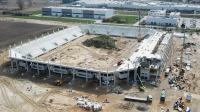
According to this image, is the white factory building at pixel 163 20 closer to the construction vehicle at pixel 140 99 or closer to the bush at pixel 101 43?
the bush at pixel 101 43

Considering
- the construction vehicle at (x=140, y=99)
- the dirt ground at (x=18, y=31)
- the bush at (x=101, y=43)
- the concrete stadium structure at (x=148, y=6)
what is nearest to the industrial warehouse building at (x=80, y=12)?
the dirt ground at (x=18, y=31)

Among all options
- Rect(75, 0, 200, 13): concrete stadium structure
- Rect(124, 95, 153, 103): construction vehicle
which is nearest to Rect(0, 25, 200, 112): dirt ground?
Rect(124, 95, 153, 103): construction vehicle

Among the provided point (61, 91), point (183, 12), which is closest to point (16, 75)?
point (61, 91)

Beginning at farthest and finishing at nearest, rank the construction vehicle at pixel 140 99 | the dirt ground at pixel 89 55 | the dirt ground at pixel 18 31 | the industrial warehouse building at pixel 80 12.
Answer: the industrial warehouse building at pixel 80 12 → the dirt ground at pixel 18 31 → the dirt ground at pixel 89 55 → the construction vehicle at pixel 140 99

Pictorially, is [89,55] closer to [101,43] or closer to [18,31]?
[101,43]

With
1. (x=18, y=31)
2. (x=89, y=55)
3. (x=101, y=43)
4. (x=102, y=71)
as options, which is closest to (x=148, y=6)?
(x=101, y=43)

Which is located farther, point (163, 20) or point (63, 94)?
point (163, 20)
